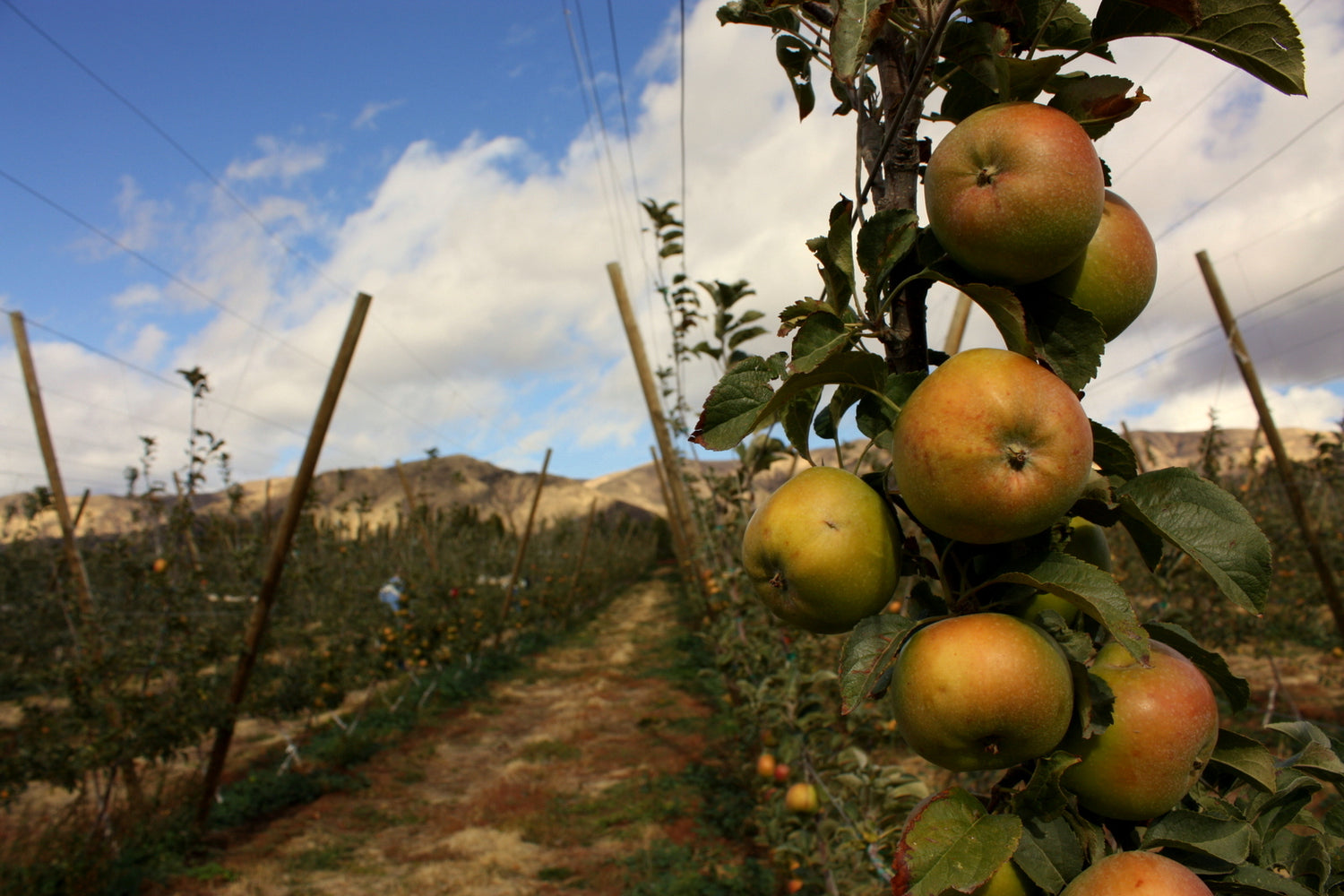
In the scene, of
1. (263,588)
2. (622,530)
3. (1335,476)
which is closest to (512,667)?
(263,588)

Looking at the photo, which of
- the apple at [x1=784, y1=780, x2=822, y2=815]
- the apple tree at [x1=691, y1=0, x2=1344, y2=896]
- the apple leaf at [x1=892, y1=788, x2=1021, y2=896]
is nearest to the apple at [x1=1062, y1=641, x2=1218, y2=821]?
the apple tree at [x1=691, y1=0, x2=1344, y2=896]

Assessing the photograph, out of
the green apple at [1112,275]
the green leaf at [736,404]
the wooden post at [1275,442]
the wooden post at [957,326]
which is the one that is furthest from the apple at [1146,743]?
the wooden post at [1275,442]

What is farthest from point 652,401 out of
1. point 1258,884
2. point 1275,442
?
point 1258,884

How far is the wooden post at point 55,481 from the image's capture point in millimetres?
5508

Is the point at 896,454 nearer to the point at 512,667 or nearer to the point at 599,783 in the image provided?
the point at 599,783

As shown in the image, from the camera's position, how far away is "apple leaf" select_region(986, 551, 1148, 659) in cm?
62

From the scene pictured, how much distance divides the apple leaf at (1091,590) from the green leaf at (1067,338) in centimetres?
18

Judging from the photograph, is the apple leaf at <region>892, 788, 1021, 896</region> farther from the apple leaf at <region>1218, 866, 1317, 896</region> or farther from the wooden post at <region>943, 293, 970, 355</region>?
the wooden post at <region>943, 293, 970, 355</region>

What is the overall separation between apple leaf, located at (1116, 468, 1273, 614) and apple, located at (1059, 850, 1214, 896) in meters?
0.24

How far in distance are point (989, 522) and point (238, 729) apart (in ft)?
32.1

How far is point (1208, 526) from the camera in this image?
2.32 feet

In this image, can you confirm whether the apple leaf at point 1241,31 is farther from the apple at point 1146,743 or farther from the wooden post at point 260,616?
the wooden post at point 260,616

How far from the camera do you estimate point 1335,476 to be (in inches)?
293

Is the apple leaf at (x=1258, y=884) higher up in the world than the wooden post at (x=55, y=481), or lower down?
lower down
